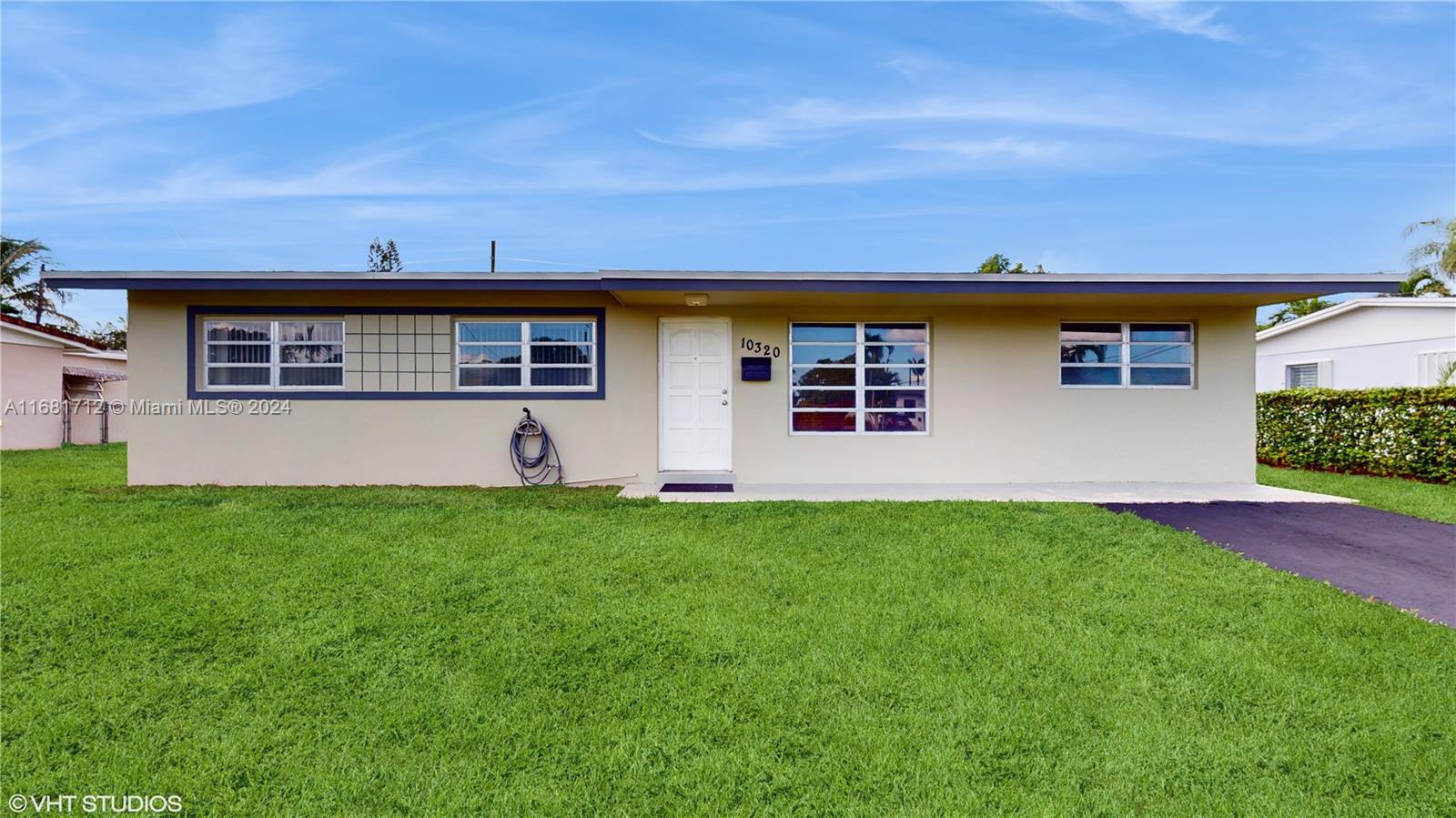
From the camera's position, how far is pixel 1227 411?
7953 mm

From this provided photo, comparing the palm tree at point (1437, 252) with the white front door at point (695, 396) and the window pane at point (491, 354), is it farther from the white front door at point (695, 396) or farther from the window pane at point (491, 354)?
the window pane at point (491, 354)

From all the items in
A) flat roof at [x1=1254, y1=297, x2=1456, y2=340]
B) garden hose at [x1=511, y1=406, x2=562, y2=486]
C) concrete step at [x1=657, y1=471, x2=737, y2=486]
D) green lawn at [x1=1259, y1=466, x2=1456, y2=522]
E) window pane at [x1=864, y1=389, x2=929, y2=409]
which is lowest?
green lawn at [x1=1259, y1=466, x2=1456, y2=522]

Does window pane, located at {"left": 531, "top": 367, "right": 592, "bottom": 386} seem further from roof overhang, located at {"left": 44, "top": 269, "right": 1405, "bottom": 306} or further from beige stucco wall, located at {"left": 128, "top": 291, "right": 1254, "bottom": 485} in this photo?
roof overhang, located at {"left": 44, "top": 269, "right": 1405, "bottom": 306}

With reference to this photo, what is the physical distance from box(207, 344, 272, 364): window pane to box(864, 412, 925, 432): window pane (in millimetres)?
7419

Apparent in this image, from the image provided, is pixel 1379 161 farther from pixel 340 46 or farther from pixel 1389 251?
pixel 340 46

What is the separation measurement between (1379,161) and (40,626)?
19630 mm

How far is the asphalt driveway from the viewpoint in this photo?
4.00 meters

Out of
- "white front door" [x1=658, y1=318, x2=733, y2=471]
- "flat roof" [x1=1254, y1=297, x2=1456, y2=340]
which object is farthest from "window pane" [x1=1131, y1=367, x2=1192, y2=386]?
"flat roof" [x1=1254, y1=297, x2=1456, y2=340]

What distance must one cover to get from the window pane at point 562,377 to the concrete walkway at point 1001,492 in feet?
4.77

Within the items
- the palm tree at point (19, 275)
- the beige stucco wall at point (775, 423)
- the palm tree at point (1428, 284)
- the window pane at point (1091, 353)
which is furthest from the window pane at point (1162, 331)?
the palm tree at point (19, 275)

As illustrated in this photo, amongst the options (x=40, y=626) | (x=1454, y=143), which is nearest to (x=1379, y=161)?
(x=1454, y=143)

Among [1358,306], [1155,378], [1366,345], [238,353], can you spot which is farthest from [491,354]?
[1366,345]

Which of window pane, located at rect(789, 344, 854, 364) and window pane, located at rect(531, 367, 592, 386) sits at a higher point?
window pane, located at rect(789, 344, 854, 364)

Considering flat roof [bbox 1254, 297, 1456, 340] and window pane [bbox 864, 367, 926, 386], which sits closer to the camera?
window pane [bbox 864, 367, 926, 386]
